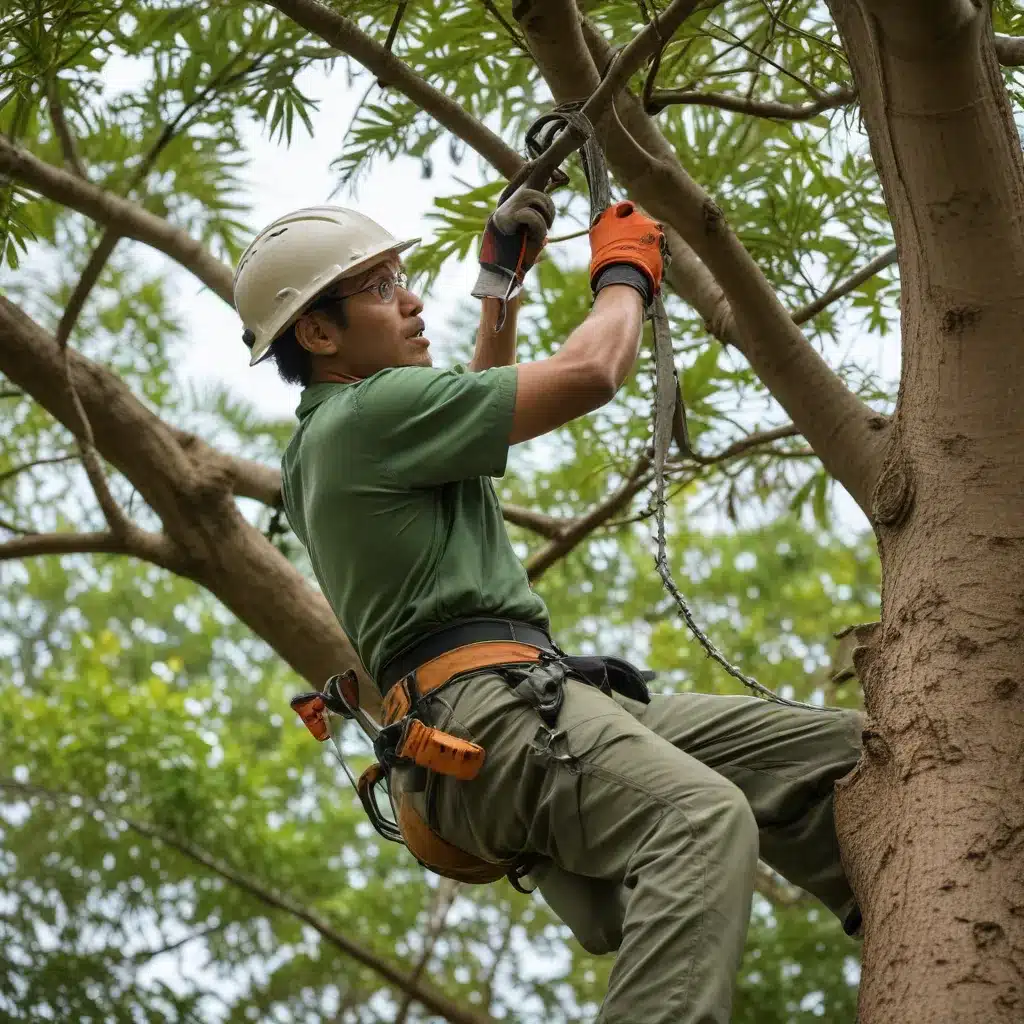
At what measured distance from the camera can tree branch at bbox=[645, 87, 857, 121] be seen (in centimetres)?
262

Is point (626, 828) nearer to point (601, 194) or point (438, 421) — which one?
point (438, 421)

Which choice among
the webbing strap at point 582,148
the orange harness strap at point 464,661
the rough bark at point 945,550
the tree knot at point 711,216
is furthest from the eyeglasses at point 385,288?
the rough bark at point 945,550

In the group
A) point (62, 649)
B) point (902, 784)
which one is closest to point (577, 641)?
point (62, 649)

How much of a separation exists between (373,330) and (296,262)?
7.6 inches

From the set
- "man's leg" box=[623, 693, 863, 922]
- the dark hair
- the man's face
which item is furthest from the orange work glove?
"man's leg" box=[623, 693, 863, 922]

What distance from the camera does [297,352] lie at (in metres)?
2.57

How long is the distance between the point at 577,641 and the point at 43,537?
254 inches

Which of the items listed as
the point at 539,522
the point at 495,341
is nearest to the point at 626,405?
the point at 539,522

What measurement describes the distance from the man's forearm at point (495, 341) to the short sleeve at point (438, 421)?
54 centimetres

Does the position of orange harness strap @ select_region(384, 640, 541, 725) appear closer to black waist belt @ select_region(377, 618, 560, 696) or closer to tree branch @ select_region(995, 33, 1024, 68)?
black waist belt @ select_region(377, 618, 560, 696)

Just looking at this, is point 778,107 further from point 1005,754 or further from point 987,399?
point 1005,754

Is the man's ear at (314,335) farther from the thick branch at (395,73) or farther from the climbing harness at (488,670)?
the thick branch at (395,73)

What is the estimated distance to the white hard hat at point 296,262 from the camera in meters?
2.51

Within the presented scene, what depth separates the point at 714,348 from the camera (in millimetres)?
3389
